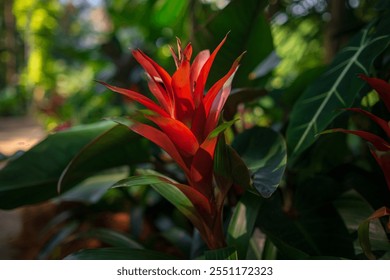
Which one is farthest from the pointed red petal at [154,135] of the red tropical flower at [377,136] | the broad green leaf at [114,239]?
the broad green leaf at [114,239]

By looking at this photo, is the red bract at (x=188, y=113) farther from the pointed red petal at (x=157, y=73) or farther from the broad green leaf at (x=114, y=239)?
the broad green leaf at (x=114, y=239)

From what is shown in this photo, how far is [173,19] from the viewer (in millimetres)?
1341

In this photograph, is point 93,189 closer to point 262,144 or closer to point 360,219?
point 262,144

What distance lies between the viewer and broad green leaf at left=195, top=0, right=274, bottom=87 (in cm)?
87

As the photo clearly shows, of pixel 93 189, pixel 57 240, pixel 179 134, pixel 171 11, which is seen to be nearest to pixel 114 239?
pixel 93 189

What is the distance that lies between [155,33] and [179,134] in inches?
42.7

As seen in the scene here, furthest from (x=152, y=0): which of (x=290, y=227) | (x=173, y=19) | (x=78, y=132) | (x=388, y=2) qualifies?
(x=290, y=227)

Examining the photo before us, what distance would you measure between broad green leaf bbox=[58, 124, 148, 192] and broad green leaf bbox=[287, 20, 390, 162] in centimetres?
30

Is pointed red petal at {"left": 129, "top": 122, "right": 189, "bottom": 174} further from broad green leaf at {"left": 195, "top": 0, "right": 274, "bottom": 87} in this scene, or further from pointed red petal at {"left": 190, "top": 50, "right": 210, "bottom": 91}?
broad green leaf at {"left": 195, "top": 0, "right": 274, "bottom": 87}

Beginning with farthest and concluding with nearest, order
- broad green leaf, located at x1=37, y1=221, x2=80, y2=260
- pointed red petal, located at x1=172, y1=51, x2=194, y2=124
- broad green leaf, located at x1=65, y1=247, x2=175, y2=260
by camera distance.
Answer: broad green leaf, located at x1=37, y1=221, x2=80, y2=260 < broad green leaf, located at x1=65, y1=247, x2=175, y2=260 < pointed red petal, located at x1=172, y1=51, x2=194, y2=124

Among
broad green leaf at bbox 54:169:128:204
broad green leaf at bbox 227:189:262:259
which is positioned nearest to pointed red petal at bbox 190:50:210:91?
broad green leaf at bbox 227:189:262:259

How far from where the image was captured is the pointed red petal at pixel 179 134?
0.57 meters

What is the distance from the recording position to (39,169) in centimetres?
88
